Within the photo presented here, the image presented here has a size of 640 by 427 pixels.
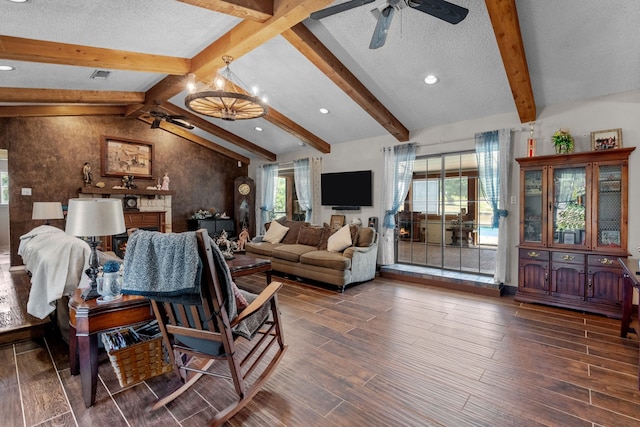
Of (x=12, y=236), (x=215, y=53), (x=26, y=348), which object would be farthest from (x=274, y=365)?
(x=12, y=236)

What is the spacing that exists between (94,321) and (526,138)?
5.03 meters

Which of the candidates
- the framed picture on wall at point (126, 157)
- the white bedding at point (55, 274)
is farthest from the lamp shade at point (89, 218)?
the framed picture on wall at point (126, 157)

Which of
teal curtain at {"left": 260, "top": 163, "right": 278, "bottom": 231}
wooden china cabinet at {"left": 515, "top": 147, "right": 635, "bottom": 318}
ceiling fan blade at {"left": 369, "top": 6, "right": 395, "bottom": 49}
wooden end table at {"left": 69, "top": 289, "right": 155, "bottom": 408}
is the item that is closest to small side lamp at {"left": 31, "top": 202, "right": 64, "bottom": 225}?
wooden end table at {"left": 69, "top": 289, "right": 155, "bottom": 408}

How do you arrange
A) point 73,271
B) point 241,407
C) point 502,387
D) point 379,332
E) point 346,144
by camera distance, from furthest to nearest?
1. point 346,144
2. point 379,332
3. point 73,271
4. point 502,387
5. point 241,407

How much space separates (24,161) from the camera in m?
5.54

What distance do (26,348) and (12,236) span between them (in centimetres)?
411

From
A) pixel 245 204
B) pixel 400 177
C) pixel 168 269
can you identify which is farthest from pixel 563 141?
pixel 245 204

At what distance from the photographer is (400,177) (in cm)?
539

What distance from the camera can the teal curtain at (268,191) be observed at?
7859mm

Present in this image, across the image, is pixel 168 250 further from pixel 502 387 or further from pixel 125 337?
pixel 502 387

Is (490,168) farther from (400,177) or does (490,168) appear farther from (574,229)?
(400,177)

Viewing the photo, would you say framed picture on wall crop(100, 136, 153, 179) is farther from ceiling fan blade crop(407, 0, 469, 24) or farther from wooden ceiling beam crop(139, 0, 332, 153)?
ceiling fan blade crop(407, 0, 469, 24)

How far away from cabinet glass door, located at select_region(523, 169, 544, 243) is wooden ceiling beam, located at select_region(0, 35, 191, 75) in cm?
470

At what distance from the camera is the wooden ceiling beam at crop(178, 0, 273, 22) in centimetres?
251
